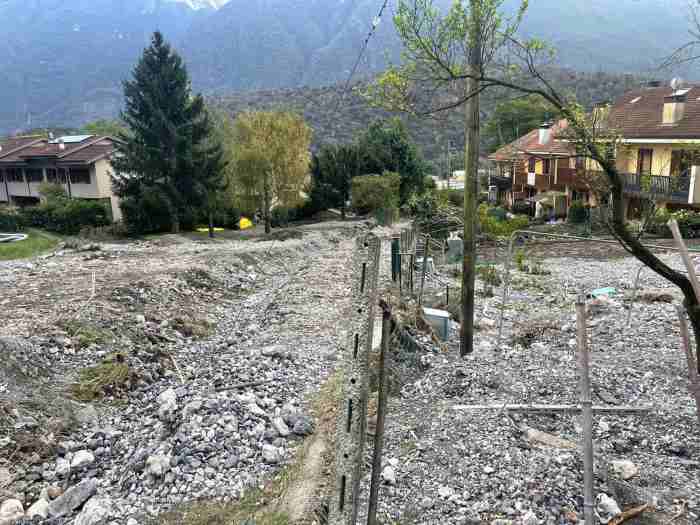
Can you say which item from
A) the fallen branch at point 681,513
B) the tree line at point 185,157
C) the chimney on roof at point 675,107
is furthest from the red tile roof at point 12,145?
the fallen branch at point 681,513

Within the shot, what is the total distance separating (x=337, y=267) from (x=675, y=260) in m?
10.6

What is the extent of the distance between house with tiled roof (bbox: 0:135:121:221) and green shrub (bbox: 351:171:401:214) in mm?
13712

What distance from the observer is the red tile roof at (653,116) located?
23.6m

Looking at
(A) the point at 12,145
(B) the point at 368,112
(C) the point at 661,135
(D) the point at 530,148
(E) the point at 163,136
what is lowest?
(D) the point at 530,148

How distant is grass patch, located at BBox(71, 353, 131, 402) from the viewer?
7451 mm

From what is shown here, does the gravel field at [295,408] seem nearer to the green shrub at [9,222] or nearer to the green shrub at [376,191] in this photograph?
the green shrub at [376,191]

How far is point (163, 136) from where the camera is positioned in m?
24.8

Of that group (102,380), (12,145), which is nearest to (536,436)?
(102,380)

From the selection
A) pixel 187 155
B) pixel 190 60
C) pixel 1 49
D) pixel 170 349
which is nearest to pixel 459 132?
pixel 187 155

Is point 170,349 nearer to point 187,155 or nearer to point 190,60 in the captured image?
point 187,155

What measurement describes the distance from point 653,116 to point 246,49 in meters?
160

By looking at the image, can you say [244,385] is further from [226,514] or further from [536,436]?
[536,436]

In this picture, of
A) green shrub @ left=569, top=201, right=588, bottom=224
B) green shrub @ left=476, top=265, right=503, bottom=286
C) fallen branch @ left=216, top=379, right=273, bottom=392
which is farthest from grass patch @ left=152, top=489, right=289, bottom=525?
green shrub @ left=569, top=201, right=588, bottom=224

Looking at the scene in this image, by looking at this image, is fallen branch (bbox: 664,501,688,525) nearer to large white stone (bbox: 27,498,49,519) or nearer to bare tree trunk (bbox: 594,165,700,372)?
bare tree trunk (bbox: 594,165,700,372)
